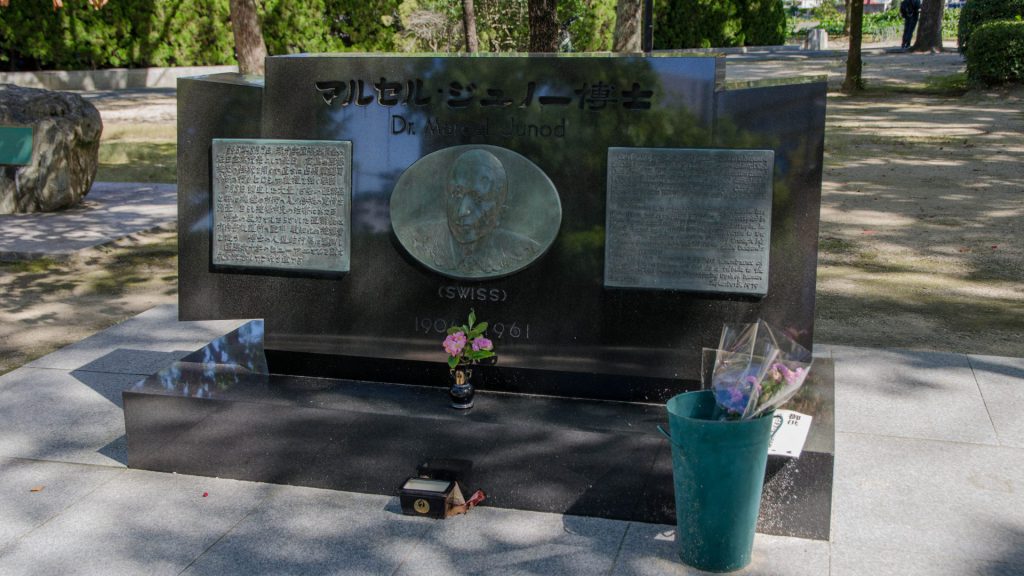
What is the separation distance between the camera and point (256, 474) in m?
5.24

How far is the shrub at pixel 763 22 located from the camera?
36188mm

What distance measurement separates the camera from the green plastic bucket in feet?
13.4

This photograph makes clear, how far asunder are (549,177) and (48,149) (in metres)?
8.81

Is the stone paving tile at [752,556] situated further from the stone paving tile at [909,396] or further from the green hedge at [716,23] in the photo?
the green hedge at [716,23]

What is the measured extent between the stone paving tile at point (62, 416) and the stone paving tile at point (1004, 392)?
15.6 ft


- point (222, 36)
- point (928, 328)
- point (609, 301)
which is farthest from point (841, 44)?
point (609, 301)

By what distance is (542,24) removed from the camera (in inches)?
449

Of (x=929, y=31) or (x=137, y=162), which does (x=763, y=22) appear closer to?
(x=929, y=31)

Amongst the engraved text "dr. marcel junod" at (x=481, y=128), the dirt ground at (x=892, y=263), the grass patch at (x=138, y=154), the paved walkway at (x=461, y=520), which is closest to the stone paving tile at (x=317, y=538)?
the paved walkway at (x=461, y=520)

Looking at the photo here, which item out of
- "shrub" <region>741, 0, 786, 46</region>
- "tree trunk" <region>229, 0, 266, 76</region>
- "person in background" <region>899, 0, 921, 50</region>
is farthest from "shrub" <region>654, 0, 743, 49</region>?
"tree trunk" <region>229, 0, 266, 76</region>

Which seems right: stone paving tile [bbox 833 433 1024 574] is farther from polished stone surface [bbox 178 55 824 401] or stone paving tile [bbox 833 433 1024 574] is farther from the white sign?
polished stone surface [bbox 178 55 824 401]

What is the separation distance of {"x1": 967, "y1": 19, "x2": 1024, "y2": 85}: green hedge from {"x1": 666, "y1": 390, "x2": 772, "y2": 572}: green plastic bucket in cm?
1938

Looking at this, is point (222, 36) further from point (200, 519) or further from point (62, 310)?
point (200, 519)

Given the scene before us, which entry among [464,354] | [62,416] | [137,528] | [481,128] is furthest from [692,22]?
[137,528]
